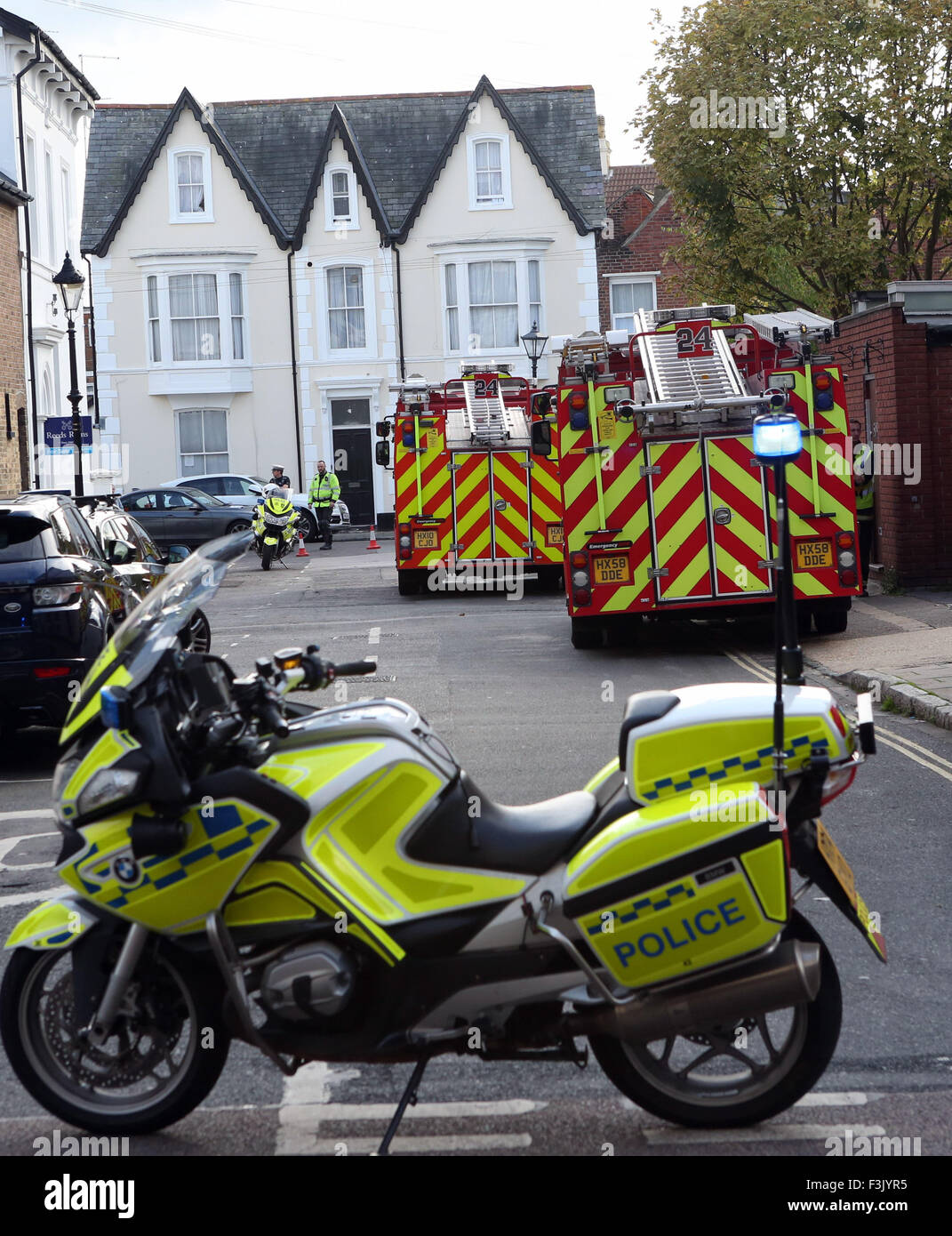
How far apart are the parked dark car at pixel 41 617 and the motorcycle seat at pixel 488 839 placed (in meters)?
5.94

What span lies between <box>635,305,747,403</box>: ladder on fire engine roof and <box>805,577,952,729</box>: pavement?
97.5 inches

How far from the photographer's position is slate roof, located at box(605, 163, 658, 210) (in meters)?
46.4

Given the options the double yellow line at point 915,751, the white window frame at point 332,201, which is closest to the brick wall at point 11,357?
the white window frame at point 332,201

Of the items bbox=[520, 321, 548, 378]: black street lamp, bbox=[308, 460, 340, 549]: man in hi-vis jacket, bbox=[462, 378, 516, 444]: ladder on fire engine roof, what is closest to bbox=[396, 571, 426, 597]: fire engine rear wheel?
bbox=[462, 378, 516, 444]: ladder on fire engine roof

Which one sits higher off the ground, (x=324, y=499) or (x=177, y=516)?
(x=324, y=499)

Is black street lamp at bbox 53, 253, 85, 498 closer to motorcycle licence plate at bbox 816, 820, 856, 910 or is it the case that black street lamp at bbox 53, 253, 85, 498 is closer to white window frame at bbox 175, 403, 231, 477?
white window frame at bbox 175, 403, 231, 477

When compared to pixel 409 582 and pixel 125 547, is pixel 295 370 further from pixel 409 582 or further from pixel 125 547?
pixel 125 547

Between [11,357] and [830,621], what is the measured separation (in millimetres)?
21268

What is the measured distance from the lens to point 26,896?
6695 millimetres

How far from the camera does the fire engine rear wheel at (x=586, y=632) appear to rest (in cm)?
1437

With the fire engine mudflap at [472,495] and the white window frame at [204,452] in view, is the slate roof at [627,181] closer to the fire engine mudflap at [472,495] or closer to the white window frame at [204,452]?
the white window frame at [204,452]

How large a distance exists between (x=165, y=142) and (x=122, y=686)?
3985cm

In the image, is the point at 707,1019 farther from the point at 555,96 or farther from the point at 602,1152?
the point at 555,96

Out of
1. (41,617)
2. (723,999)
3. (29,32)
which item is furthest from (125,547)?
(29,32)
